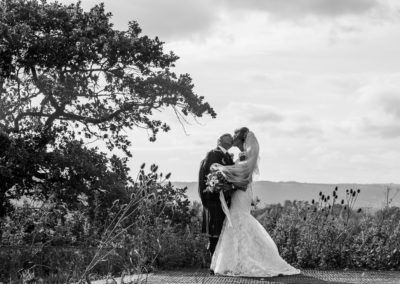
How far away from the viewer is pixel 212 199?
9828mm

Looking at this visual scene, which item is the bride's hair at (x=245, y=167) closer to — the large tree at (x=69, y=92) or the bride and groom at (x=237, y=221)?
the bride and groom at (x=237, y=221)

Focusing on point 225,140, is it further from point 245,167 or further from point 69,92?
point 69,92

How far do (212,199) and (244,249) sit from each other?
2.98 ft

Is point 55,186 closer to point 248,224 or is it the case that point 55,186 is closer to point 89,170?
point 89,170

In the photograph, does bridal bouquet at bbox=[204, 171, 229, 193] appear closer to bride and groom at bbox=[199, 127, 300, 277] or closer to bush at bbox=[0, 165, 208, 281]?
bride and groom at bbox=[199, 127, 300, 277]

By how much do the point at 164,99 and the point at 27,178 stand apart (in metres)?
3.37

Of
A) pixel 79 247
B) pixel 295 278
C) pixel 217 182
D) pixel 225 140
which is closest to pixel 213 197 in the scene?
pixel 217 182

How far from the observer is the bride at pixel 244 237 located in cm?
932

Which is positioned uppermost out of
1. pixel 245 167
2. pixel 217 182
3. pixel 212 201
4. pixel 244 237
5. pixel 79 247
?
pixel 245 167

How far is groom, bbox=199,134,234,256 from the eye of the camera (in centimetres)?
974

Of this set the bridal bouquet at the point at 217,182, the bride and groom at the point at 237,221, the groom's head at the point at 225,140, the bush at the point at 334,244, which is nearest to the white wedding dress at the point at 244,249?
the bride and groom at the point at 237,221

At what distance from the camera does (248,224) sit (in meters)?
9.52

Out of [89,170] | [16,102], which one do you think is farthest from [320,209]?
[16,102]

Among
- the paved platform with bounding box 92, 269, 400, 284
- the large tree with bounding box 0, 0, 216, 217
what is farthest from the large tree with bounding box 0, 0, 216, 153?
the paved platform with bounding box 92, 269, 400, 284
